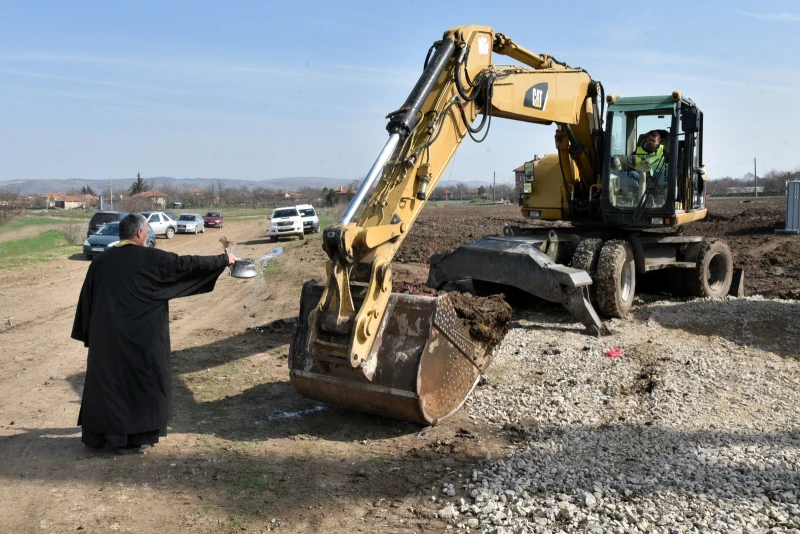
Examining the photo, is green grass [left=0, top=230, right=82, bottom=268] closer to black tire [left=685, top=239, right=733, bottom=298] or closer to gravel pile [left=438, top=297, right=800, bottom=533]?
gravel pile [left=438, top=297, right=800, bottom=533]

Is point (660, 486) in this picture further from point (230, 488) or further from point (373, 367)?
point (230, 488)

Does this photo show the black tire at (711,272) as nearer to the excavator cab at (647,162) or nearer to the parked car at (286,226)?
the excavator cab at (647,162)

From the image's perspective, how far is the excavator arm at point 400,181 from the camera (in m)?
5.60

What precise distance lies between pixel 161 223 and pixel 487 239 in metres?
28.2

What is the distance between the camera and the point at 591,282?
9125mm

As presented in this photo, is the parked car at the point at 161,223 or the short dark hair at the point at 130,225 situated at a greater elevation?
the short dark hair at the point at 130,225

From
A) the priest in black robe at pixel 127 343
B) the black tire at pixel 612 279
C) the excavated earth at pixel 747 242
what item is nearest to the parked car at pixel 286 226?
the excavated earth at pixel 747 242

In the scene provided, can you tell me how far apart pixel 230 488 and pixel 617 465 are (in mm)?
2816

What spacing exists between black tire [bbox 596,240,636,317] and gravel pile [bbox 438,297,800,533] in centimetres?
30

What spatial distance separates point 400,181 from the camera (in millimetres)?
6359

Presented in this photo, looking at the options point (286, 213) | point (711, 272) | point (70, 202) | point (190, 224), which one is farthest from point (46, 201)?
point (711, 272)

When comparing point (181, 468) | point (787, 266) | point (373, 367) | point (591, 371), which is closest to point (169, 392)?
point (181, 468)

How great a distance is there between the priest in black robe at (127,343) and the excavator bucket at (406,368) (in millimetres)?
1174

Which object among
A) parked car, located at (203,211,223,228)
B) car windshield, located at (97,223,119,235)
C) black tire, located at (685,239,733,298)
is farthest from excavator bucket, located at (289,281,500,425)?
parked car, located at (203,211,223,228)
